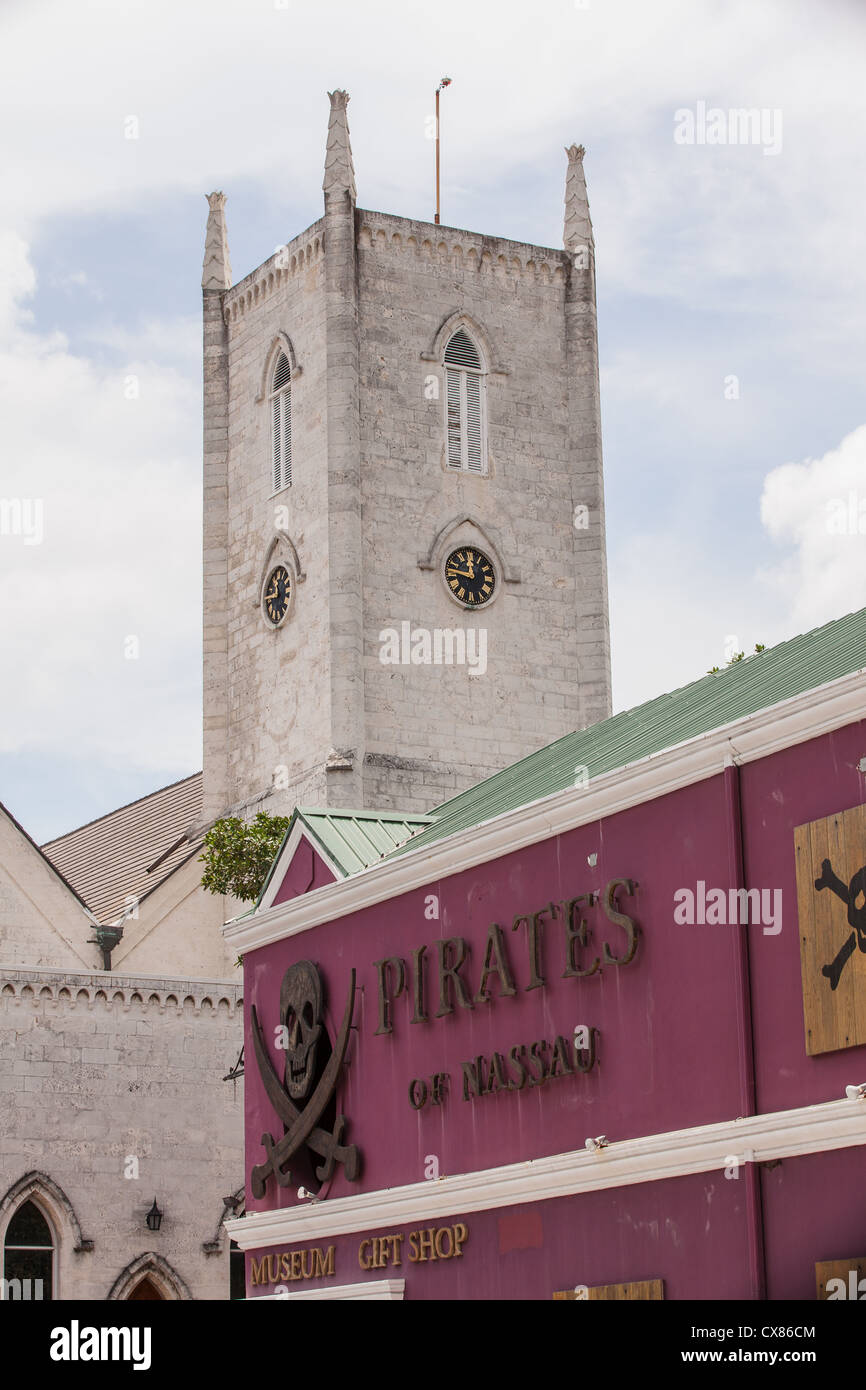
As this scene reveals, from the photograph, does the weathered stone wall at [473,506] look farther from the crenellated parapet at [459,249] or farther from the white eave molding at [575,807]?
the white eave molding at [575,807]

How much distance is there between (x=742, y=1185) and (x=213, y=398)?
132ft

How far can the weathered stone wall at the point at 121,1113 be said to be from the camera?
36.2 metres

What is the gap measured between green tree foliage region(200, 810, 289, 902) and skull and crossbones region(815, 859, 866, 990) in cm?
2604

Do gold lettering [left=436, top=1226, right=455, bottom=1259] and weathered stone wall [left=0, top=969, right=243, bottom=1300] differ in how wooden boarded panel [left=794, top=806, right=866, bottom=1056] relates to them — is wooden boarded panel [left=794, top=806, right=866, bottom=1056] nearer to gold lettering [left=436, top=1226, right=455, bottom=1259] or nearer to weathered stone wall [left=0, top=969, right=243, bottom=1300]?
gold lettering [left=436, top=1226, right=455, bottom=1259]

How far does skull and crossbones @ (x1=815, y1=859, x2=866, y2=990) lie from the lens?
58.8 ft

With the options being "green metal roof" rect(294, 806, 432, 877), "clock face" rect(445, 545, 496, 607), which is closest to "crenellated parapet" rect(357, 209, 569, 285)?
"clock face" rect(445, 545, 496, 607)

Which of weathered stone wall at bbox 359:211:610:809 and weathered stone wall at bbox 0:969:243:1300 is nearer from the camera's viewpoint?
weathered stone wall at bbox 0:969:243:1300

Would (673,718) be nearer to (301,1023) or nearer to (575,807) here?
(575,807)

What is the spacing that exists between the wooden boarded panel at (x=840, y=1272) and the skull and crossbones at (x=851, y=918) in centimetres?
220

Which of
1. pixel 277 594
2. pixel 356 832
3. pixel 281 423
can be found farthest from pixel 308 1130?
pixel 281 423

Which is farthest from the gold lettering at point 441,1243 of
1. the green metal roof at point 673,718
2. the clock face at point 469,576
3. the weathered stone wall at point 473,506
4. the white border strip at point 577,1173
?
the clock face at point 469,576

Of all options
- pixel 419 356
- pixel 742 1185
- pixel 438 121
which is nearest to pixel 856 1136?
pixel 742 1185

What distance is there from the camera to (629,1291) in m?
19.8
